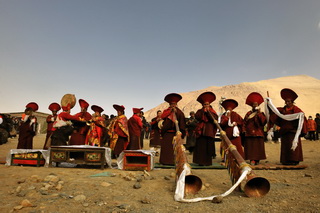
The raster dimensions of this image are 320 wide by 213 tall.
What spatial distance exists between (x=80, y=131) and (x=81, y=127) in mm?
156

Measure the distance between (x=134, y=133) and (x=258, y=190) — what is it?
19.5 ft

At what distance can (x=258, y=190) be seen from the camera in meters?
3.44

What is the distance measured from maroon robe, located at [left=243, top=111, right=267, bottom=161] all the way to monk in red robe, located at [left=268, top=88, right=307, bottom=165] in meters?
0.36

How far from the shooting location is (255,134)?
7.31m

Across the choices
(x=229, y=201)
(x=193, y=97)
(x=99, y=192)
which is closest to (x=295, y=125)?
(x=229, y=201)

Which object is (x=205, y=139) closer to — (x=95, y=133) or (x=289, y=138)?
(x=289, y=138)

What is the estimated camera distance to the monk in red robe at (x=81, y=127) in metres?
8.32

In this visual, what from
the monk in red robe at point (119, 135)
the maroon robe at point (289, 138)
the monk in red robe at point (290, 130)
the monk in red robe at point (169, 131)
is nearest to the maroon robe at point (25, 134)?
the monk in red robe at point (119, 135)

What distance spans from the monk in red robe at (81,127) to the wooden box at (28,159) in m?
1.88

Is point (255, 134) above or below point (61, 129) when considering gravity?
below

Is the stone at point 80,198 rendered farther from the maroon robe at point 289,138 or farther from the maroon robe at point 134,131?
the maroon robe at point 289,138

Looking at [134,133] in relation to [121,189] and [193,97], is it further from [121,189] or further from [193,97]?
[193,97]

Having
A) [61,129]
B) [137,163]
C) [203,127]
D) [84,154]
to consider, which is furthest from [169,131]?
[61,129]

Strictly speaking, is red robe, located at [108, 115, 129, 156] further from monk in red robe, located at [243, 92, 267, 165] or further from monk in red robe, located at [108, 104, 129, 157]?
monk in red robe, located at [243, 92, 267, 165]
